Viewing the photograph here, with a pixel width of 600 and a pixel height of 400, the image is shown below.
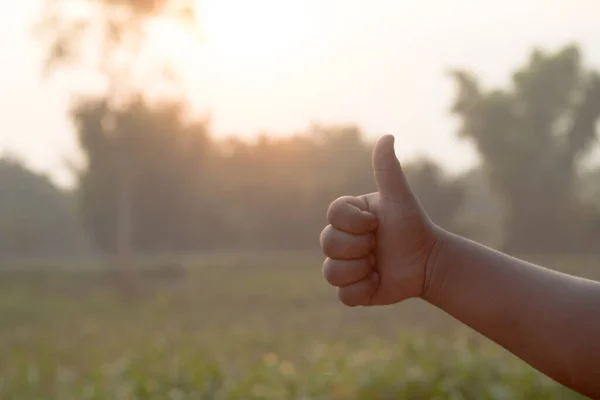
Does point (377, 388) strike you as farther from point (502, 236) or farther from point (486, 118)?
point (486, 118)

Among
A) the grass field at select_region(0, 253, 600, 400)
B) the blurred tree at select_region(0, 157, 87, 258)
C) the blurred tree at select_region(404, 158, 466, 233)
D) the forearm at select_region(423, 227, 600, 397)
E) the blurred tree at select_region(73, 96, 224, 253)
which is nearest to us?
the forearm at select_region(423, 227, 600, 397)

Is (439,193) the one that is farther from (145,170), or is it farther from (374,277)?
(374,277)

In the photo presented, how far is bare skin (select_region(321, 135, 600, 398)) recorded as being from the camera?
100 centimetres

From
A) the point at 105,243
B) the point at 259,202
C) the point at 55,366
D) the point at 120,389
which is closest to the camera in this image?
the point at 120,389

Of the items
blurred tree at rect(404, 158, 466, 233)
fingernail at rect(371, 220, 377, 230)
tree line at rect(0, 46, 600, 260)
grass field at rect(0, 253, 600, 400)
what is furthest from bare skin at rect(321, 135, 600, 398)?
tree line at rect(0, 46, 600, 260)

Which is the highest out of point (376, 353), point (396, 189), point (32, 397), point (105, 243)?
point (396, 189)

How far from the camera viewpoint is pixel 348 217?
1003 mm

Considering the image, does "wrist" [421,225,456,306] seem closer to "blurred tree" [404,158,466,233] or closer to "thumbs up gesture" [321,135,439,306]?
"thumbs up gesture" [321,135,439,306]

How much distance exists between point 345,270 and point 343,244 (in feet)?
0.14

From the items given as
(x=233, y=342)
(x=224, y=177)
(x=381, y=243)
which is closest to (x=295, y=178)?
(x=224, y=177)

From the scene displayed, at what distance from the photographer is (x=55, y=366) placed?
3773mm

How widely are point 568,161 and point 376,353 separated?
22.8ft

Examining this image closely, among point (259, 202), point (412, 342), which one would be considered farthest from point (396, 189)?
point (259, 202)

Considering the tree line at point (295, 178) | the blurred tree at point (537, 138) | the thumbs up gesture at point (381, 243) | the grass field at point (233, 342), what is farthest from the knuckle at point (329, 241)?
the blurred tree at point (537, 138)
